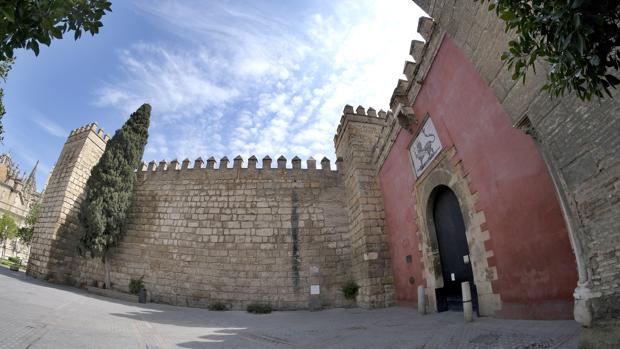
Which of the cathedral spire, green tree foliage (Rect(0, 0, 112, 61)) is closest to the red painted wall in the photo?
green tree foliage (Rect(0, 0, 112, 61))

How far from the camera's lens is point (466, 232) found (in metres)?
5.27

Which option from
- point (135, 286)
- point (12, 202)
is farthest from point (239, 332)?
point (12, 202)

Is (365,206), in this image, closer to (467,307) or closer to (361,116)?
(361,116)

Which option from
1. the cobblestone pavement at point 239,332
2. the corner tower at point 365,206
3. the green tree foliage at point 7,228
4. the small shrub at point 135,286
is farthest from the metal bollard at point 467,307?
the green tree foliage at point 7,228

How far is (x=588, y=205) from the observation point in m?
2.50

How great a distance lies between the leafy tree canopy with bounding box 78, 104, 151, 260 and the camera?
1091 cm

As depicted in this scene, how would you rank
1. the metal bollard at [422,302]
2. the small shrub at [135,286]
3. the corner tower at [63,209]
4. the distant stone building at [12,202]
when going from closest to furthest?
the metal bollard at [422,302] → the small shrub at [135,286] → the corner tower at [63,209] → the distant stone building at [12,202]

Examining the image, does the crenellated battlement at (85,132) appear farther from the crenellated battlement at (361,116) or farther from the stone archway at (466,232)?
the stone archway at (466,232)

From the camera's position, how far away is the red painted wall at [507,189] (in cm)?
350

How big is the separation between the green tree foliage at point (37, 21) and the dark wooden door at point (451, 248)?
6.18 m

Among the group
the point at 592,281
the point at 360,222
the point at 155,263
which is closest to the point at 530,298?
the point at 592,281

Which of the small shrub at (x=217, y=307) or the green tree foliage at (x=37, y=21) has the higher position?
the green tree foliage at (x=37, y=21)

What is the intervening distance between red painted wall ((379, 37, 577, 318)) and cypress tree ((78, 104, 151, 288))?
1144 cm

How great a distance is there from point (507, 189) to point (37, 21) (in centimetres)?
526
